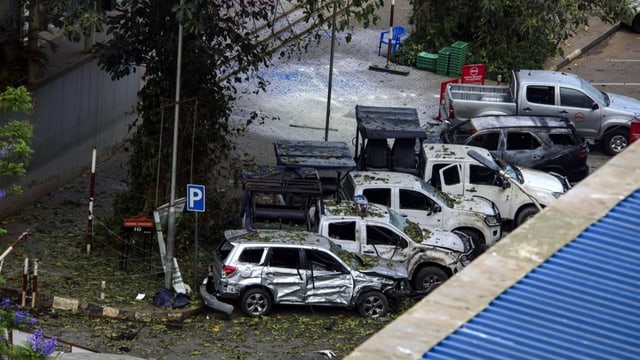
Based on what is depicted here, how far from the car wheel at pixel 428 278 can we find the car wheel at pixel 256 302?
8.04 feet

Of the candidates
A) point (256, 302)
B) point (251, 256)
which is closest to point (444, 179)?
point (251, 256)

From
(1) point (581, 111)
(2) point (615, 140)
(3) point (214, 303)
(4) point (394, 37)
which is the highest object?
(4) point (394, 37)

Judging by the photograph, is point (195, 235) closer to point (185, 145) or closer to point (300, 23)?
point (185, 145)

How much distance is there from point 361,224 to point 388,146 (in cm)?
436

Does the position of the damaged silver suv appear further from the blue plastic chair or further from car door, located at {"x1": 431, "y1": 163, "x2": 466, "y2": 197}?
the blue plastic chair

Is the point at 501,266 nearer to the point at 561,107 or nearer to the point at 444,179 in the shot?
the point at 444,179

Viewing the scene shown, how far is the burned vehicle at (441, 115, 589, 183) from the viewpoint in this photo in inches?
911

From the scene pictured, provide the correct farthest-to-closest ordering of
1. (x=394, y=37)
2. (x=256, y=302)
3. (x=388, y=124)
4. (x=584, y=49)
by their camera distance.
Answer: (x=584, y=49) → (x=394, y=37) → (x=388, y=124) → (x=256, y=302)

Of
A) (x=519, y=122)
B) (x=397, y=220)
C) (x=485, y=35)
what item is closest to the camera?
(x=397, y=220)

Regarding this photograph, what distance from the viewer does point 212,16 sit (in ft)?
61.1

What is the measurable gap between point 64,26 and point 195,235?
3631 millimetres

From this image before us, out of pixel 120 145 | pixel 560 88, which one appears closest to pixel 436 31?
pixel 560 88

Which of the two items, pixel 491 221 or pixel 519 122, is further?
pixel 519 122

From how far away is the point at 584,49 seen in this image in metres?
32.8
